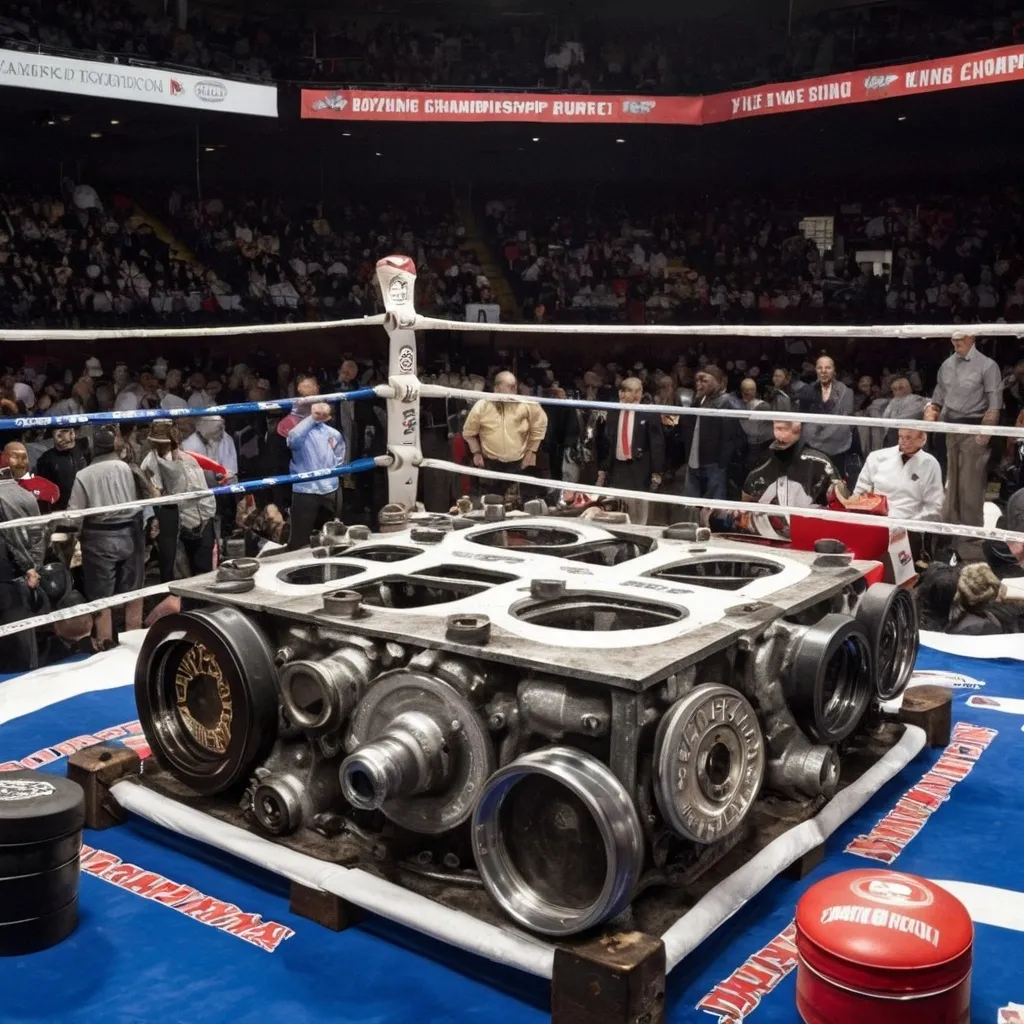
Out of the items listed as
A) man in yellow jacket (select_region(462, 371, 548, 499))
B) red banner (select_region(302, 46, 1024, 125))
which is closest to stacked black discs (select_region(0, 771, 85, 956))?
man in yellow jacket (select_region(462, 371, 548, 499))

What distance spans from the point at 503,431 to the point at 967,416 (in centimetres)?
353

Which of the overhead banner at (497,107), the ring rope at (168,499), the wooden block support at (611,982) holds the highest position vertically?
the overhead banner at (497,107)

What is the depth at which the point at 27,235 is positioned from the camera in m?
12.8

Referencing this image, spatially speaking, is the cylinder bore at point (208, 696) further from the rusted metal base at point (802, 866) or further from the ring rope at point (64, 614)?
the rusted metal base at point (802, 866)

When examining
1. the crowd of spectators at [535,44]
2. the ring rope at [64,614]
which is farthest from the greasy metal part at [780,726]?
the crowd of spectators at [535,44]

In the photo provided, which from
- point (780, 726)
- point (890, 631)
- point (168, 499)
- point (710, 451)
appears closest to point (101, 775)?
point (168, 499)

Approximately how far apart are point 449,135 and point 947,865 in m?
13.2

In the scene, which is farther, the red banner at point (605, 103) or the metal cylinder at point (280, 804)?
the red banner at point (605, 103)

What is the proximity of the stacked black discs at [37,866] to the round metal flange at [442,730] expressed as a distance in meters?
0.58

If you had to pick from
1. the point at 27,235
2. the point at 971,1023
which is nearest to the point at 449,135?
the point at 27,235

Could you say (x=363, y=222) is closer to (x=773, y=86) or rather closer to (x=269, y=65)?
(x=269, y=65)

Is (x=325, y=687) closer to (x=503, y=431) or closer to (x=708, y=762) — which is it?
(x=708, y=762)

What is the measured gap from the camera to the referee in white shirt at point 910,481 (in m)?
5.12

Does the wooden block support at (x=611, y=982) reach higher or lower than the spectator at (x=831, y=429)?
lower
